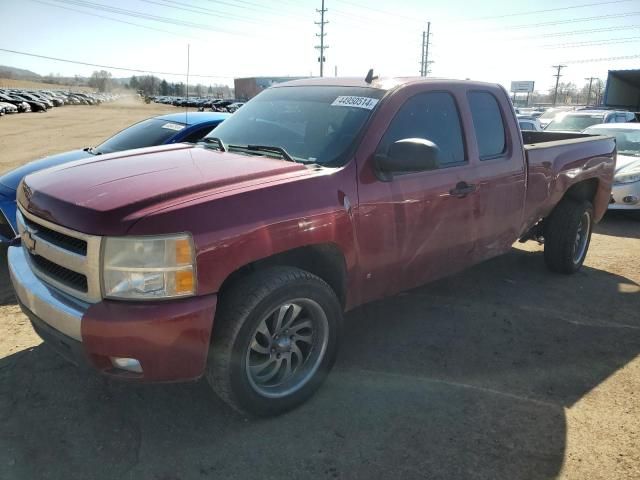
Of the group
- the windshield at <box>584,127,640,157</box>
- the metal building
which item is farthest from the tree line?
the windshield at <box>584,127,640,157</box>

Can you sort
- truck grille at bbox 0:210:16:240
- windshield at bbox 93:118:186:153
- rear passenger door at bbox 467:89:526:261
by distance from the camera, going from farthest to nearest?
windshield at bbox 93:118:186:153 → truck grille at bbox 0:210:16:240 → rear passenger door at bbox 467:89:526:261

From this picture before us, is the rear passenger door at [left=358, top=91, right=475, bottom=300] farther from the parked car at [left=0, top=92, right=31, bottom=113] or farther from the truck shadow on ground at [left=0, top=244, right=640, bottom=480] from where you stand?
the parked car at [left=0, top=92, right=31, bottom=113]

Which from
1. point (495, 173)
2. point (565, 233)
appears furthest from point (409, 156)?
point (565, 233)

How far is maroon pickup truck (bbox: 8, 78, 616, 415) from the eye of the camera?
2.33 meters

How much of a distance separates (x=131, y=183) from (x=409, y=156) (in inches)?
61.4

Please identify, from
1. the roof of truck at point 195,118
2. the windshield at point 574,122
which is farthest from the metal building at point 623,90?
the roof of truck at point 195,118

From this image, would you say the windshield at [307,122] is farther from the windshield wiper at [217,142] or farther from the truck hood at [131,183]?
the truck hood at [131,183]

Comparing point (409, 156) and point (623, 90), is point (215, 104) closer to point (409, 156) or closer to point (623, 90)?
point (623, 90)

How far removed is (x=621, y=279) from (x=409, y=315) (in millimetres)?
2703

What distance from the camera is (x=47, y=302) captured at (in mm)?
2531

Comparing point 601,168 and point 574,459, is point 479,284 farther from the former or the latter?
point 574,459

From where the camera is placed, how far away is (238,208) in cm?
249

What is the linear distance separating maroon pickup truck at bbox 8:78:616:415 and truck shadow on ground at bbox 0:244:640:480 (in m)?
0.29

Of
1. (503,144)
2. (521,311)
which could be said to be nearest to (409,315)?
(521,311)
